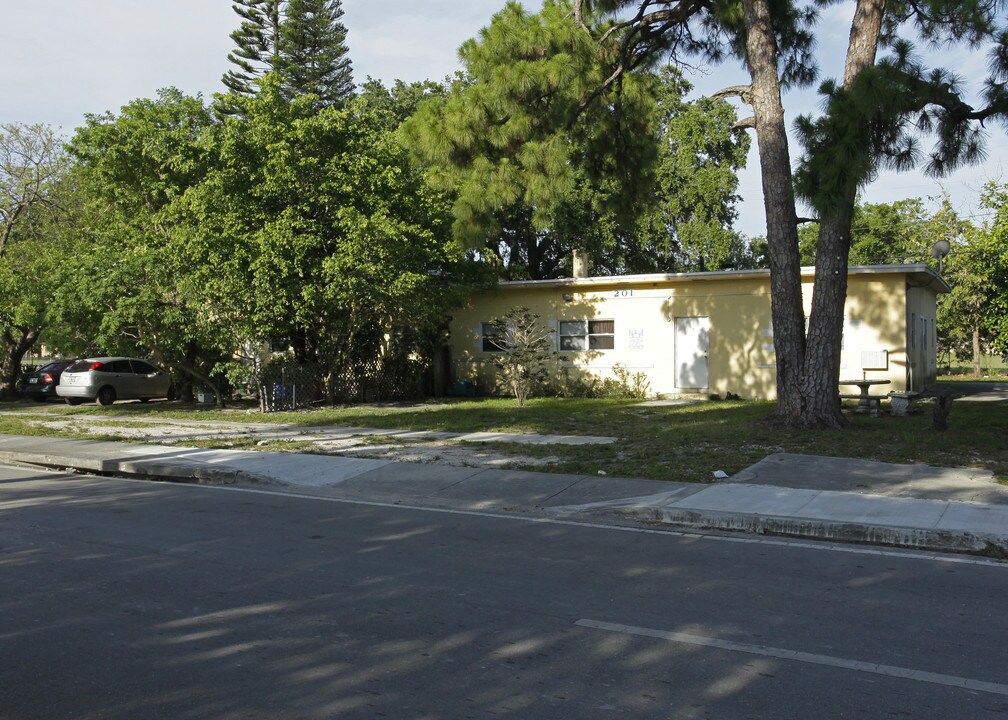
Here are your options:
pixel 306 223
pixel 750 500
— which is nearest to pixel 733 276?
pixel 306 223

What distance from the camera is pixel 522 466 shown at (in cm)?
1243

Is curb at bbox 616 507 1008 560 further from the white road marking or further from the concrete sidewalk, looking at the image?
the white road marking

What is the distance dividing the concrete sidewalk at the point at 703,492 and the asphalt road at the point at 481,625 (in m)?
0.53

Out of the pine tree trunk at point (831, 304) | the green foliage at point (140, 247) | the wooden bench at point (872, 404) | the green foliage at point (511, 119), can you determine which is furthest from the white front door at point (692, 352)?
the green foliage at point (140, 247)

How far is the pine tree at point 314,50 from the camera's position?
4134 centimetres

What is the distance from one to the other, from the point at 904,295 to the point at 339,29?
103 ft

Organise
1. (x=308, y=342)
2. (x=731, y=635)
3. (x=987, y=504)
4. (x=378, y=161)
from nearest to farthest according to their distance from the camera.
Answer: (x=731, y=635) < (x=987, y=504) < (x=378, y=161) < (x=308, y=342)

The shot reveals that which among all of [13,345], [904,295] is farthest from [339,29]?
[904,295]

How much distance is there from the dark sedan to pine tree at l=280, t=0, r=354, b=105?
19299 millimetres

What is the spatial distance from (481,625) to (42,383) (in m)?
25.9

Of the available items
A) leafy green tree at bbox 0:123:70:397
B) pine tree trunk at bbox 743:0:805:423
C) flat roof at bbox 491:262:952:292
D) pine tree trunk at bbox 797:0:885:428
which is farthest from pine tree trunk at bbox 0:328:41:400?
pine tree trunk at bbox 797:0:885:428

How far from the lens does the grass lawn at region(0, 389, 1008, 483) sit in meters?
12.2

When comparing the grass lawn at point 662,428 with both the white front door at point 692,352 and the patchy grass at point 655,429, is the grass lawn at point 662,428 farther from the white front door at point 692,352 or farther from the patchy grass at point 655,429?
the white front door at point 692,352

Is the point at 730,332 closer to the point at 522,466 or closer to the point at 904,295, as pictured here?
the point at 904,295
